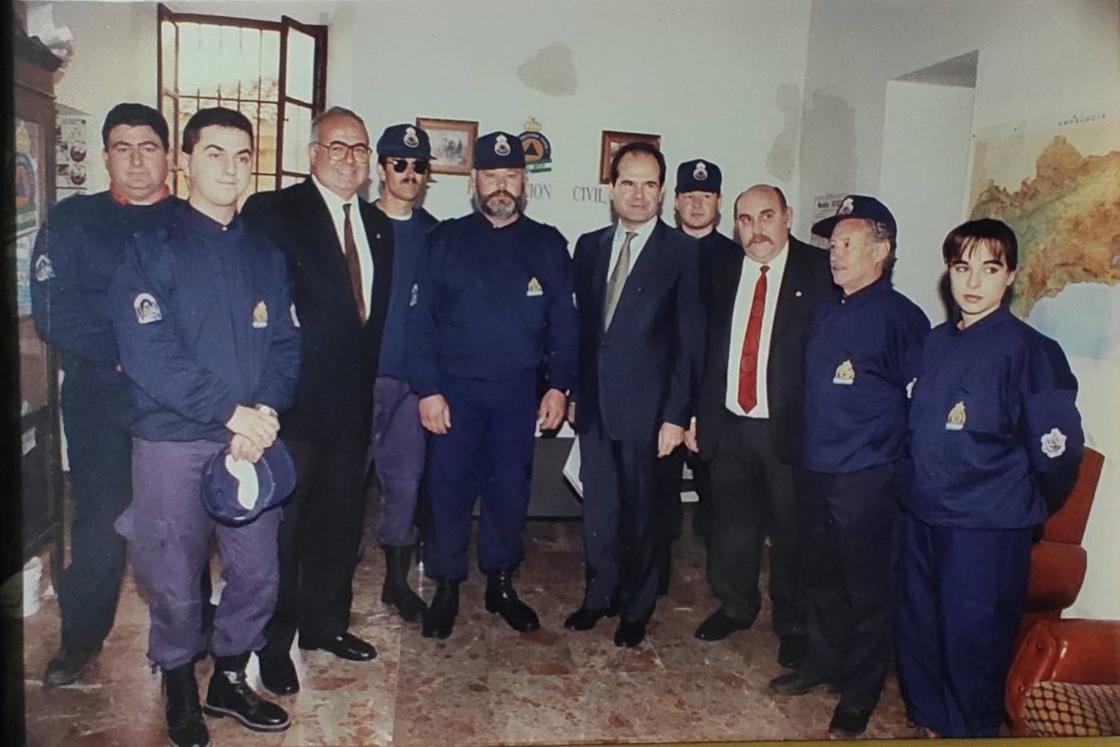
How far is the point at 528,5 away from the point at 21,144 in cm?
113

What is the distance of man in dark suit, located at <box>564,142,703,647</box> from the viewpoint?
2.17 metres

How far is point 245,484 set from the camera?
6.41ft

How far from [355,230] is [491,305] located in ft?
1.16

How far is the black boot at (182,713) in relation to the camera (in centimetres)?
197

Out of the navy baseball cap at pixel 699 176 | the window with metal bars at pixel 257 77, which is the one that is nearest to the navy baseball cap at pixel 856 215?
the navy baseball cap at pixel 699 176

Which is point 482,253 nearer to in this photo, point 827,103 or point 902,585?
point 827,103

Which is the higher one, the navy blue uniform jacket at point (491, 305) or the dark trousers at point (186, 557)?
the navy blue uniform jacket at point (491, 305)

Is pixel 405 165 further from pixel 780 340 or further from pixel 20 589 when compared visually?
pixel 20 589

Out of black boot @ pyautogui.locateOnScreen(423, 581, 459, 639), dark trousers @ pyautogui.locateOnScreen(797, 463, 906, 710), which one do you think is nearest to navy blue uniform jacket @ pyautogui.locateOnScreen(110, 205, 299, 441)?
black boot @ pyautogui.locateOnScreen(423, 581, 459, 639)

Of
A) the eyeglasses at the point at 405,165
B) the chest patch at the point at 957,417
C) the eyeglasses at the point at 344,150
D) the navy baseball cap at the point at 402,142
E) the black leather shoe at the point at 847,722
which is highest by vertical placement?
the navy baseball cap at the point at 402,142

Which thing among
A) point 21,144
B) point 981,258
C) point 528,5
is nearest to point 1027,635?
point 981,258

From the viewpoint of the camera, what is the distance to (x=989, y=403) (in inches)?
81.0

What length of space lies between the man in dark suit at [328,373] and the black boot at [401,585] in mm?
87

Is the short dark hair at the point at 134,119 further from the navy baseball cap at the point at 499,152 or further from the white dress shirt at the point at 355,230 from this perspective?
the navy baseball cap at the point at 499,152
